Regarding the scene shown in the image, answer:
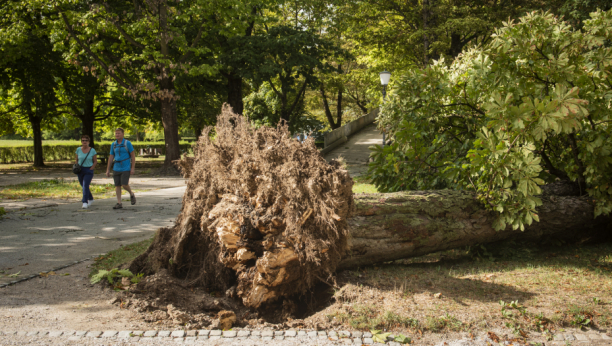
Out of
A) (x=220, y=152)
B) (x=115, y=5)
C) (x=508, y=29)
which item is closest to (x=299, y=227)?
(x=220, y=152)

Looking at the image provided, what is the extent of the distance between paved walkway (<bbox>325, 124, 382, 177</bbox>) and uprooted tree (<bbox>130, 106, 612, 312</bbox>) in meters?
12.2

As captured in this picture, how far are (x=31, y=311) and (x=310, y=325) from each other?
2.43m

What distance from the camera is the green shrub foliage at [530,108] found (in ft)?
13.5

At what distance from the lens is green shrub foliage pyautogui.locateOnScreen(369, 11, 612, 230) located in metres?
4.12

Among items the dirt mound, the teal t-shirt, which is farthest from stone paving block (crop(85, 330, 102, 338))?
the teal t-shirt

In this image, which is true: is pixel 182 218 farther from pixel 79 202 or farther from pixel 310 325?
pixel 79 202

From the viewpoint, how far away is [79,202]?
10227 millimetres

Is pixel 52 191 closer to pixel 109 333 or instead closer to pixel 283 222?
pixel 109 333

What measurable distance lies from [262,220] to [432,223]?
213cm

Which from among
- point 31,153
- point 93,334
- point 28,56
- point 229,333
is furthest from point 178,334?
point 31,153

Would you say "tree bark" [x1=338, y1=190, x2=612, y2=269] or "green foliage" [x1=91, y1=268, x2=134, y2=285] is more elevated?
"tree bark" [x1=338, y1=190, x2=612, y2=269]

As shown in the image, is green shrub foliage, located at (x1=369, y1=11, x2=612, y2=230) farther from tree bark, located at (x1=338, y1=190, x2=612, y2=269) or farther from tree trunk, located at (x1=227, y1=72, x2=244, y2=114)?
tree trunk, located at (x1=227, y1=72, x2=244, y2=114)

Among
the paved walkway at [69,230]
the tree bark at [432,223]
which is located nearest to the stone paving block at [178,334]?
the tree bark at [432,223]

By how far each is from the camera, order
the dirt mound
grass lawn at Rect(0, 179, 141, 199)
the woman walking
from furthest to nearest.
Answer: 1. grass lawn at Rect(0, 179, 141, 199)
2. the woman walking
3. the dirt mound
